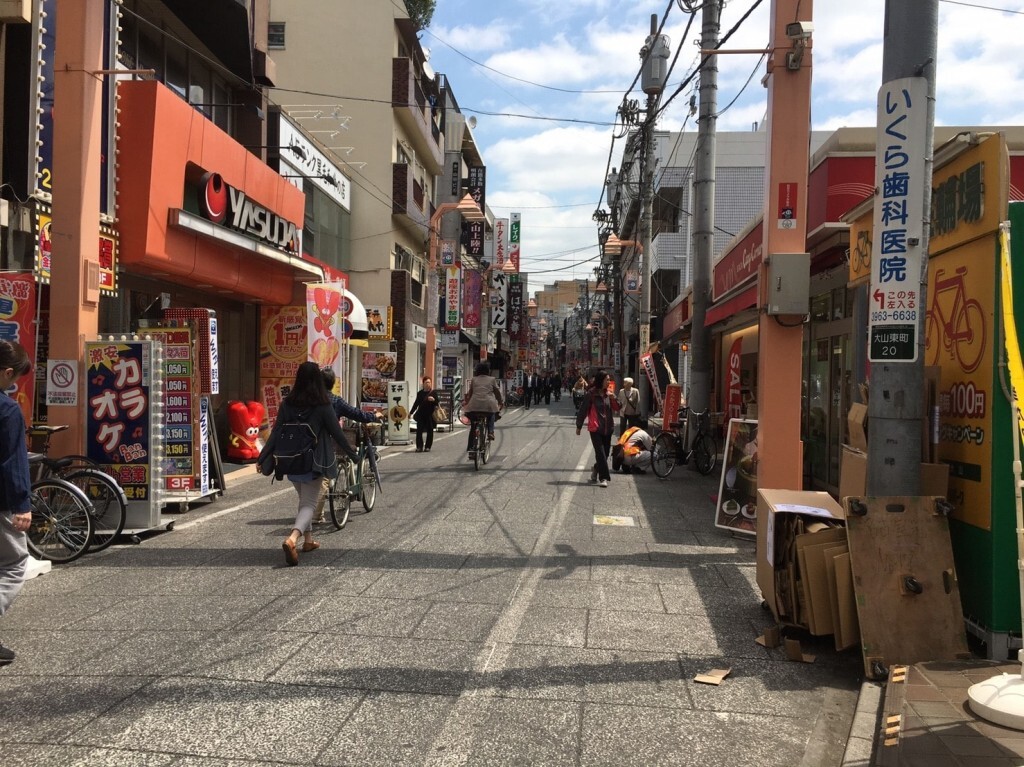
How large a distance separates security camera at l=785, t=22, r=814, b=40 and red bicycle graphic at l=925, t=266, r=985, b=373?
3.42m

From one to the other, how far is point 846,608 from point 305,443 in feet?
15.1

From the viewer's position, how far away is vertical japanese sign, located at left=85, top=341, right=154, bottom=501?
8141mm

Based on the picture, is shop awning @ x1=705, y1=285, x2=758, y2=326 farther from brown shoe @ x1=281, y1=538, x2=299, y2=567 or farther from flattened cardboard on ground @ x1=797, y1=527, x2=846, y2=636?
brown shoe @ x1=281, y1=538, x2=299, y2=567

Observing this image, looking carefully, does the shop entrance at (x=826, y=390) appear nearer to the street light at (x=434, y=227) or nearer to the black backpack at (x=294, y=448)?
the black backpack at (x=294, y=448)

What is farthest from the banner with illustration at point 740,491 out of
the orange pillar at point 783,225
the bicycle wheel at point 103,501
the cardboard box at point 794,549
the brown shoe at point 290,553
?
the bicycle wheel at point 103,501

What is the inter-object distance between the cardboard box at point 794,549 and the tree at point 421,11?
29.6m

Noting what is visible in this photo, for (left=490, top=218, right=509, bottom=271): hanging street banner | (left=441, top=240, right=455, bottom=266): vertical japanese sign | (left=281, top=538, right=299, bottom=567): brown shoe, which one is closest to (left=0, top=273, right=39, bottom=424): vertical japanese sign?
(left=281, top=538, right=299, bottom=567): brown shoe

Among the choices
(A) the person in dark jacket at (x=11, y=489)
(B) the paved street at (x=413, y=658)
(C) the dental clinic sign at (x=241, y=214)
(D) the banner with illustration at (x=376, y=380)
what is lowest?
(B) the paved street at (x=413, y=658)

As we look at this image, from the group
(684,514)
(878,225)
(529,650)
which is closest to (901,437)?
(878,225)

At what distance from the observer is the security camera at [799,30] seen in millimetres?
7738

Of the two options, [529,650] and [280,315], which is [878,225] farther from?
[280,315]

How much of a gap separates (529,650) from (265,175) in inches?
508

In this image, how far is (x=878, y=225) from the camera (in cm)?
525

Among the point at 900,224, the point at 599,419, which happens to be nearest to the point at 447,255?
the point at 599,419
